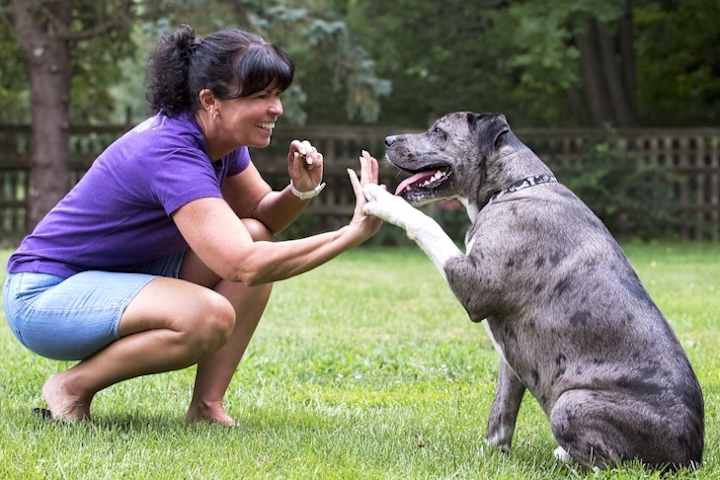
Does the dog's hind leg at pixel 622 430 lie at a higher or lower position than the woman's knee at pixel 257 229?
lower

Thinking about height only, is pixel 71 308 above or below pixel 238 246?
below

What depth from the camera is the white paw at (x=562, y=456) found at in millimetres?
4084

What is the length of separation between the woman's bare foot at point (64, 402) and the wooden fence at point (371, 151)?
12.2 meters

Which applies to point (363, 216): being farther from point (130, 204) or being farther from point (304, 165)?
point (130, 204)

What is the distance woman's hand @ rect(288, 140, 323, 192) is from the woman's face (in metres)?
0.22

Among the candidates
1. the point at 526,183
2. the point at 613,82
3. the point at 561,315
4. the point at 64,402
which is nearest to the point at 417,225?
the point at 526,183

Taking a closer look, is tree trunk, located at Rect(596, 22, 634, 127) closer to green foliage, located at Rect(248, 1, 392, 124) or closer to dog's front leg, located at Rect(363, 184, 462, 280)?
green foliage, located at Rect(248, 1, 392, 124)

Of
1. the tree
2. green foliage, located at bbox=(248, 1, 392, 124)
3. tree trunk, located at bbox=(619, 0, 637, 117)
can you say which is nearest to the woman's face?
green foliage, located at bbox=(248, 1, 392, 124)

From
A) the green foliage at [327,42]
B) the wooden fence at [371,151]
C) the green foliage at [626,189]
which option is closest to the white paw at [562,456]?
the green foliage at [327,42]

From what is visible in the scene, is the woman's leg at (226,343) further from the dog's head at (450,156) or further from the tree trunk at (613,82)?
the tree trunk at (613,82)

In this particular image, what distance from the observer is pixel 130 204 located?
446 centimetres

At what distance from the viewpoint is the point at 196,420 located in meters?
4.84

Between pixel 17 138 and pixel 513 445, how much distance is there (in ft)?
44.9

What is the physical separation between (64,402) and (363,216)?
1463 millimetres
